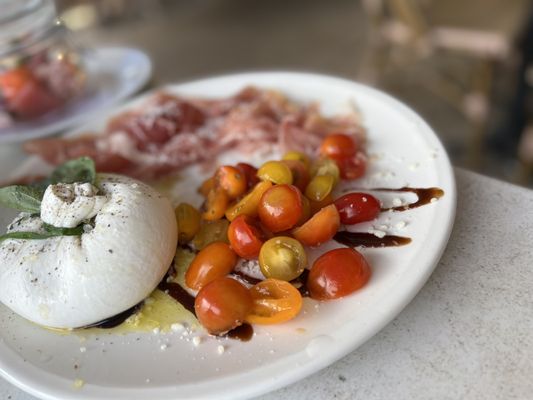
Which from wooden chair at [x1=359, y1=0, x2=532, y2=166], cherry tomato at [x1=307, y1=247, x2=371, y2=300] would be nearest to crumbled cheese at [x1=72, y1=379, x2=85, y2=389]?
cherry tomato at [x1=307, y1=247, x2=371, y2=300]

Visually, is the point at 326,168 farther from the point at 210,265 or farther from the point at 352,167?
the point at 210,265

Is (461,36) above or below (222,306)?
below

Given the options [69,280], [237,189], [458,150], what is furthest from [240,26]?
[69,280]

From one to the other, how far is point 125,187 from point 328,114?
55 cm

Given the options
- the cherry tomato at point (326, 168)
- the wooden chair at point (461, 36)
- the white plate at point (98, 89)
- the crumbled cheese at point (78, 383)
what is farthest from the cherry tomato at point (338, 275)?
the wooden chair at point (461, 36)

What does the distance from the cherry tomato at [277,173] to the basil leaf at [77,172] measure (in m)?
0.30

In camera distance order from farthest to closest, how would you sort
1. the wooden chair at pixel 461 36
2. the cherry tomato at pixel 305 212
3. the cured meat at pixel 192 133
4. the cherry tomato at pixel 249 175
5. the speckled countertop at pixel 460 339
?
1. the wooden chair at pixel 461 36
2. the cured meat at pixel 192 133
3. the cherry tomato at pixel 249 175
4. the cherry tomato at pixel 305 212
5. the speckled countertop at pixel 460 339

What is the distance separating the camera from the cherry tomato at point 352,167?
1057mm

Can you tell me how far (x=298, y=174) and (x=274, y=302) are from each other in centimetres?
30

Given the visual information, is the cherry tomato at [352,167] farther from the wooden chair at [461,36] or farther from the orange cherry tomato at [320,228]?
the wooden chair at [461,36]

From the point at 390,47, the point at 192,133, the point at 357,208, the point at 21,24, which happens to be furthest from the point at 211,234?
the point at 390,47

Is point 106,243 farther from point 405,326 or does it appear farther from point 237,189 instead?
point 405,326

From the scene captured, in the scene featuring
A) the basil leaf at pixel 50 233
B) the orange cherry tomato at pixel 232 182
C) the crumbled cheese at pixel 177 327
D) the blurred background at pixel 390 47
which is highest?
the basil leaf at pixel 50 233

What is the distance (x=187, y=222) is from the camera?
99cm
